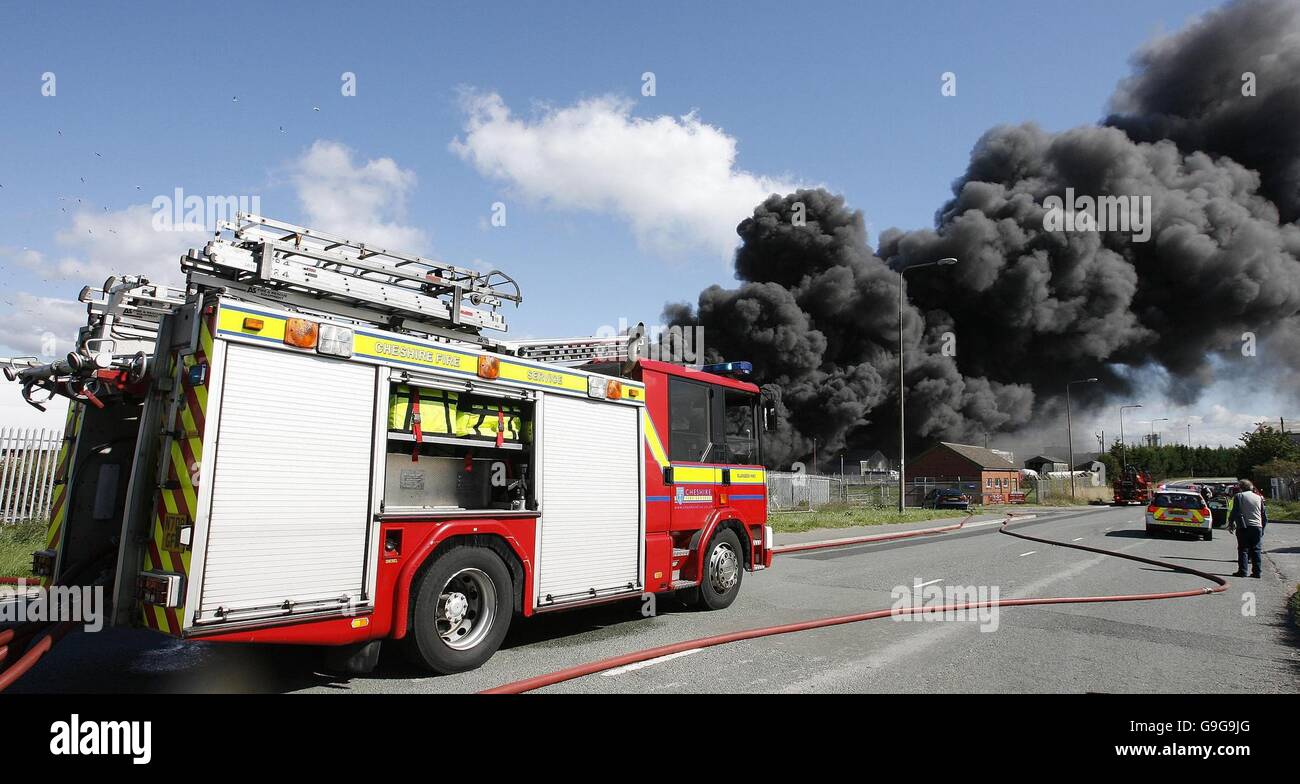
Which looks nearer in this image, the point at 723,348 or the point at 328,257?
the point at 328,257

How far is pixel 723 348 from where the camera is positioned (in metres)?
53.2

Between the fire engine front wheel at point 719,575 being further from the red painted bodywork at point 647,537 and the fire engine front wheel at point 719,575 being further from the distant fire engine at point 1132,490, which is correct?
the distant fire engine at point 1132,490

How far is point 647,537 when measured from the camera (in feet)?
23.2

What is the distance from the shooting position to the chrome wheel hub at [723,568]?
7929 mm

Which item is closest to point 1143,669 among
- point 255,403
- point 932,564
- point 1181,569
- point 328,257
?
point 255,403

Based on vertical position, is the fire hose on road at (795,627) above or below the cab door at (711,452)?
below

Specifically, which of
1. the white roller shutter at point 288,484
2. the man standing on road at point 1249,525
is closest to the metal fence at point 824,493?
the man standing on road at point 1249,525

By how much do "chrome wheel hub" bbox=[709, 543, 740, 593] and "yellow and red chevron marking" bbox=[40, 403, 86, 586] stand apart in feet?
17.5

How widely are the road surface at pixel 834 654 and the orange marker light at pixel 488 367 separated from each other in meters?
2.08

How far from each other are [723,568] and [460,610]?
346 centimetres
